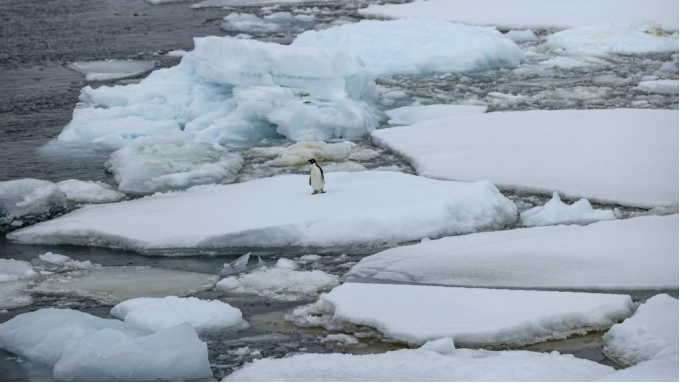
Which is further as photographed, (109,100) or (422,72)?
(422,72)

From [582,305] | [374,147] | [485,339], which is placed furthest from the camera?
[374,147]

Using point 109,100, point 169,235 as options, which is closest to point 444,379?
point 169,235

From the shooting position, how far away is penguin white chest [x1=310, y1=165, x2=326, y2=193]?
852 cm

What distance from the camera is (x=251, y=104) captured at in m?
11.5

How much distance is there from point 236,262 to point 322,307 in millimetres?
1169

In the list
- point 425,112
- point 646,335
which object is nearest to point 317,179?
point 646,335

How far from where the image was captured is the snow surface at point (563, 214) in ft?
26.4

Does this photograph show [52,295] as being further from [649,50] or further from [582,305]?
[649,50]

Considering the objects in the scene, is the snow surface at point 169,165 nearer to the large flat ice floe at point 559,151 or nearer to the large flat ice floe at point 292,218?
the large flat ice floe at point 292,218

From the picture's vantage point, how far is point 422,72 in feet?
48.5

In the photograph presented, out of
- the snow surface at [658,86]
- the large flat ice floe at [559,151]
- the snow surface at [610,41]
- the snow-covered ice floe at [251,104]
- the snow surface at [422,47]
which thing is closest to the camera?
the large flat ice floe at [559,151]

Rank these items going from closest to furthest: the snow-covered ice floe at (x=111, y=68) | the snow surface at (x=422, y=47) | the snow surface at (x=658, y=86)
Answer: the snow surface at (x=658, y=86) → the snow surface at (x=422, y=47) → the snow-covered ice floe at (x=111, y=68)

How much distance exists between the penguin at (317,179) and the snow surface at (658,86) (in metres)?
5.82

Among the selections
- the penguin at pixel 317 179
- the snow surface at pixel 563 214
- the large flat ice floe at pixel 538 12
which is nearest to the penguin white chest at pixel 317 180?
the penguin at pixel 317 179
